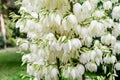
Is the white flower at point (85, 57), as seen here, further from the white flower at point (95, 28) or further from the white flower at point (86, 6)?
the white flower at point (86, 6)

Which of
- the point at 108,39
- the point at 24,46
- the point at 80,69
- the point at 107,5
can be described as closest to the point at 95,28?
the point at 80,69

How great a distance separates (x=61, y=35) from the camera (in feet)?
15.9

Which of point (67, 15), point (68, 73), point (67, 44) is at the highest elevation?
point (67, 15)

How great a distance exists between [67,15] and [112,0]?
1454 mm

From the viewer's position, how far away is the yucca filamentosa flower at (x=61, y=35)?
185 inches

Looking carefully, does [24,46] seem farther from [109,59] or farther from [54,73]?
[109,59]

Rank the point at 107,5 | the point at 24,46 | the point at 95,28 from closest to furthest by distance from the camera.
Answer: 1. the point at 95,28
2. the point at 24,46
3. the point at 107,5

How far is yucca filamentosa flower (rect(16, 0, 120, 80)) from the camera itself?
4.71m

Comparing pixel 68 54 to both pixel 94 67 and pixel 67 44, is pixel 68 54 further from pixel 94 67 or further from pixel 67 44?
pixel 94 67

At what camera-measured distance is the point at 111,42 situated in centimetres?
636

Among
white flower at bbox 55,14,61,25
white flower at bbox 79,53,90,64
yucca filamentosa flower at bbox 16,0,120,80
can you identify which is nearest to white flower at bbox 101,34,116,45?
yucca filamentosa flower at bbox 16,0,120,80

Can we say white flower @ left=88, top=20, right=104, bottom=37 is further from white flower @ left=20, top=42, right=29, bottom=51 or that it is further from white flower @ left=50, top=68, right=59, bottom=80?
white flower @ left=20, top=42, right=29, bottom=51

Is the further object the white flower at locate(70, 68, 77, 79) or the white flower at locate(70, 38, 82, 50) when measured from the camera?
the white flower at locate(70, 68, 77, 79)

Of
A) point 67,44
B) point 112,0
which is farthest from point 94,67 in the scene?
point 112,0
